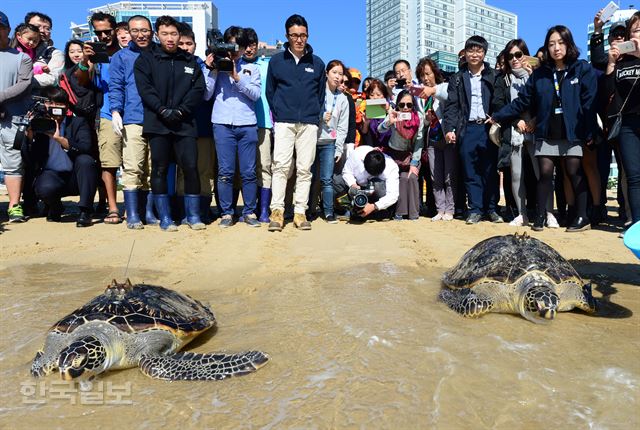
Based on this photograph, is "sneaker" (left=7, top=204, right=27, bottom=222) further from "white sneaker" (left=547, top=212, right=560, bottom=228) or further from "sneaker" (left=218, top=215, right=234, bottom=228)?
"white sneaker" (left=547, top=212, right=560, bottom=228)

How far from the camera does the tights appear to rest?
500 cm

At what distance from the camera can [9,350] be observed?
2293 millimetres

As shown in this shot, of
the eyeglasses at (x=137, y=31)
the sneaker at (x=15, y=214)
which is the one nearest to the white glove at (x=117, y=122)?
the eyeglasses at (x=137, y=31)

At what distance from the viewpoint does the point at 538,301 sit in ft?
8.38

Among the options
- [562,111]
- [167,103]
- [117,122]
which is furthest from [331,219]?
[562,111]

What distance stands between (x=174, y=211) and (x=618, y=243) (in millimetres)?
4936

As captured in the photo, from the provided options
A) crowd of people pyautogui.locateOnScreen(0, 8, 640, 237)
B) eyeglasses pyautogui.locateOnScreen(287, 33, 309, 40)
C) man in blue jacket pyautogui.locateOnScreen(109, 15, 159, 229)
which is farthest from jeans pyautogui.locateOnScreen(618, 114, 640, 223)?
man in blue jacket pyautogui.locateOnScreen(109, 15, 159, 229)

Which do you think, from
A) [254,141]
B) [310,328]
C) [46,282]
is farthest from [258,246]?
[310,328]

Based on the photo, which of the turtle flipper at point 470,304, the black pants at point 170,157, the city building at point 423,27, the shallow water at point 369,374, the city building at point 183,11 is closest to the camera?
the shallow water at point 369,374

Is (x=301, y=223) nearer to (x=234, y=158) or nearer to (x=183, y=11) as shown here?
(x=234, y=158)

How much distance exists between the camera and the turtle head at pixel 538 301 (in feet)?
8.30

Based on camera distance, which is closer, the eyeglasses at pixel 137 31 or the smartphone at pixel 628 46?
the smartphone at pixel 628 46

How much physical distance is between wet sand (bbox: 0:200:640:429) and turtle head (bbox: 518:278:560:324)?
0.22ft

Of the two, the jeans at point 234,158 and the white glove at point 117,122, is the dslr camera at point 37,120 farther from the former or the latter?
the jeans at point 234,158
